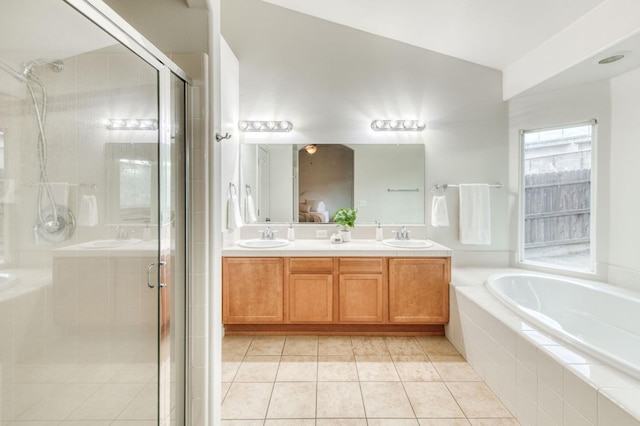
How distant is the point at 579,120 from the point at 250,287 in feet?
10.8

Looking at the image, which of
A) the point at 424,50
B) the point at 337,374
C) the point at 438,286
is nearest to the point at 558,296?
the point at 438,286

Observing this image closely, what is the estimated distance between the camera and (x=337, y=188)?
3.34 meters

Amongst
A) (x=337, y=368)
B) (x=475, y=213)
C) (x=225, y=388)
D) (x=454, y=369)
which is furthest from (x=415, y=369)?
(x=475, y=213)

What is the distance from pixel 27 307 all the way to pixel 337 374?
189 centimetres

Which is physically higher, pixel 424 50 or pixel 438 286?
pixel 424 50

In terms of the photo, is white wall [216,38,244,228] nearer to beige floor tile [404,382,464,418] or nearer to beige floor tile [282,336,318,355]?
beige floor tile [282,336,318,355]

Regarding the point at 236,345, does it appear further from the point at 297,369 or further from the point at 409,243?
the point at 409,243

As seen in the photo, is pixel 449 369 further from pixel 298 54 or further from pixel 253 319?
pixel 298 54

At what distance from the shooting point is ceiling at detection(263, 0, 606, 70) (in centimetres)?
231

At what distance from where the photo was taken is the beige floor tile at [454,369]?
2256 mm

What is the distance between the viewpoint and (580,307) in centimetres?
261

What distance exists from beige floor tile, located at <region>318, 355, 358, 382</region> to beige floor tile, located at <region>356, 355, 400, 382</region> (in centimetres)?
5

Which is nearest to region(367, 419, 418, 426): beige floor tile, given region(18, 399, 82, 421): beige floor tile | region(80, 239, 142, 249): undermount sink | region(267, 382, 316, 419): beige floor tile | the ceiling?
region(267, 382, 316, 419): beige floor tile

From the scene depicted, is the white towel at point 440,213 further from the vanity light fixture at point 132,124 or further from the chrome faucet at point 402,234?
the vanity light fixture at point 132,124
